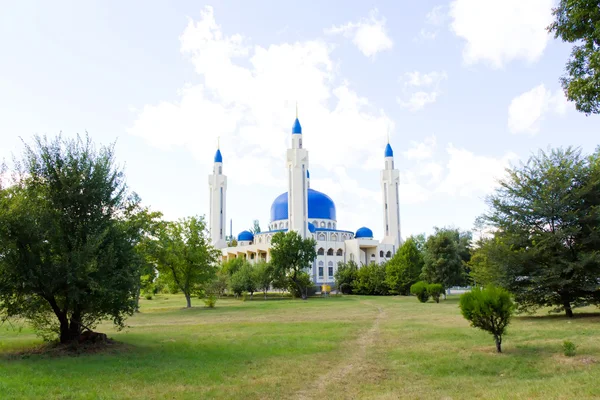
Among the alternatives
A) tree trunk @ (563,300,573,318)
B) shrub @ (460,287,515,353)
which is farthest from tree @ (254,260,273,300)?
shrub @ (460,287,515,353)

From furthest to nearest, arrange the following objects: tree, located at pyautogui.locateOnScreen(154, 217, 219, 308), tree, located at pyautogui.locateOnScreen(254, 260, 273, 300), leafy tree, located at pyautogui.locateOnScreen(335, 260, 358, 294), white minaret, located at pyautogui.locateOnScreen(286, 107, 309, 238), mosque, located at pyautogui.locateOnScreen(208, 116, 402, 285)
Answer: mosque, located at pyautogui.locateOnScreen(208, 116, 402, 285)
white minaret, located at pyautogui.locateOnScreen(286, 107, 309, 238)
leafy tree, located at pyautogui.locateOnScreen(335, 260, 358, 294)
tree, located at pyautogui.locateOnScreen(254, 260, 273, 300)
tree, located at pyautogui.locateOnScreen(154, 217, 219, 308)

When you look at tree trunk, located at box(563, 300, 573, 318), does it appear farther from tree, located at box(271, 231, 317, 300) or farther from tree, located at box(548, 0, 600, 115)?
tree, located at box(271, 231, 317, 300)

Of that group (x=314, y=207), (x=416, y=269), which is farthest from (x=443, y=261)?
(x=314, y=207)

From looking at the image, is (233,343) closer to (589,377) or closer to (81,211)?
(81,211)

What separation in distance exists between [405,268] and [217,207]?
124 ft

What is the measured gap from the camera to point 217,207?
254ft

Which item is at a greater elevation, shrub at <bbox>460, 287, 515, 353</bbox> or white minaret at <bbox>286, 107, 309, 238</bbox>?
white minaret at <bbox>286, 107, 309, 238</bbox>

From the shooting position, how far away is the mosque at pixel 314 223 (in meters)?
66.8

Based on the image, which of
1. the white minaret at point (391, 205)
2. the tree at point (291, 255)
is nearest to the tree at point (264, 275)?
the tree at point (291, 255)

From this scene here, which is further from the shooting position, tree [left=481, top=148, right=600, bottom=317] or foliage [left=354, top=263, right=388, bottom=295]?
foliage [left=354, top=263, right=388, bottom=295]

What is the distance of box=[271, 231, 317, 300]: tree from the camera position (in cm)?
4896

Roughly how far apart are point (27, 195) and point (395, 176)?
213 ft

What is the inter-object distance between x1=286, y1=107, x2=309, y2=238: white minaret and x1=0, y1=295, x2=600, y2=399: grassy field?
46.9m

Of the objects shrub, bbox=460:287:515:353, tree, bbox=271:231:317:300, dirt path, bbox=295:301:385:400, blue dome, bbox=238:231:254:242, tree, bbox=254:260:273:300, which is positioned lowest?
dirt path, bbox=295:301:385:400
